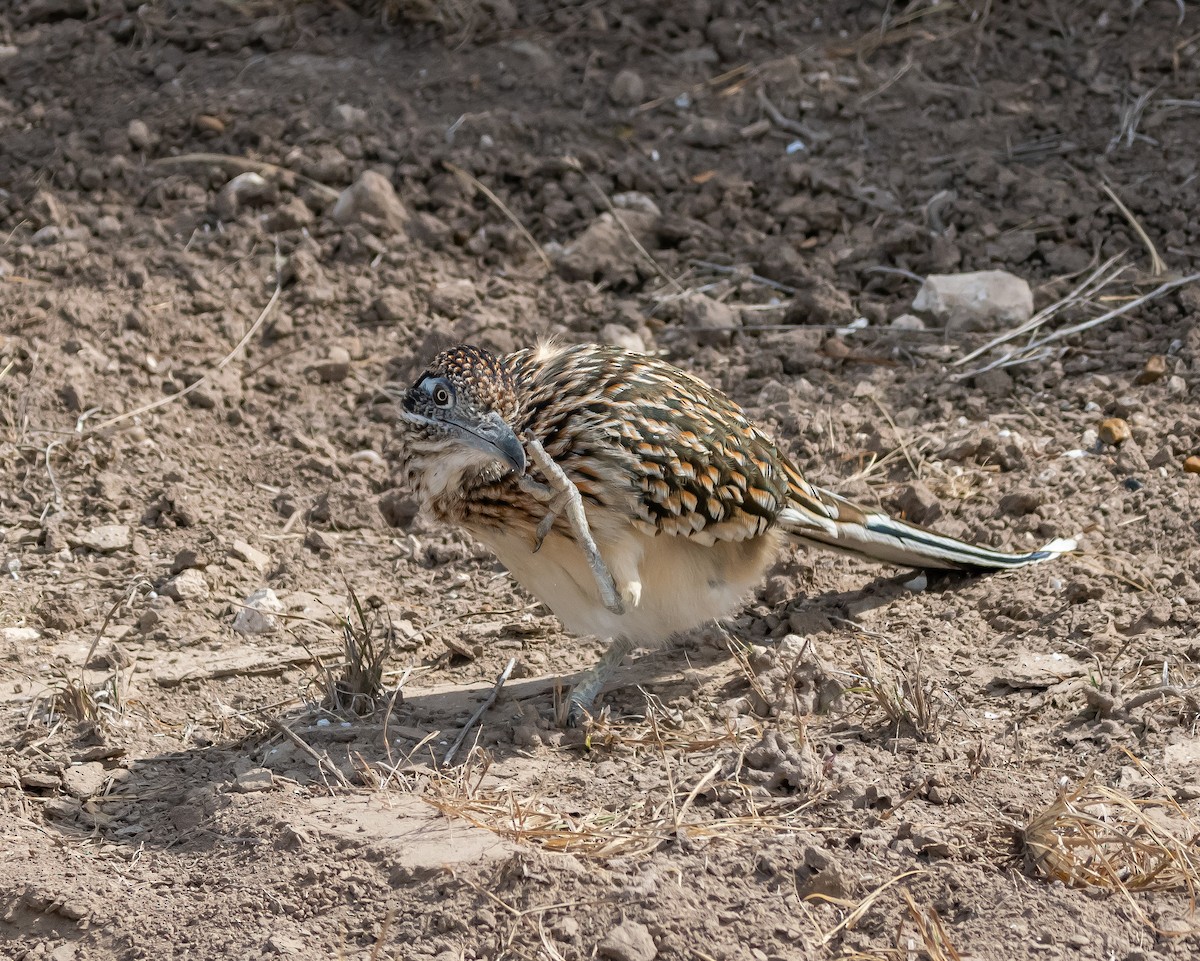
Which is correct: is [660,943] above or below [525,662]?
above

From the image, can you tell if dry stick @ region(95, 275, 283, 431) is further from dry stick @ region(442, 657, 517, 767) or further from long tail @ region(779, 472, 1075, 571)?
long tail @ region(779, 472, 1075, 571)

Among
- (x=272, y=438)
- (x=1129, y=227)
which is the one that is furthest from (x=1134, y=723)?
(x=272, y=438)

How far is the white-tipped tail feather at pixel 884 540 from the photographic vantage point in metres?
5.47

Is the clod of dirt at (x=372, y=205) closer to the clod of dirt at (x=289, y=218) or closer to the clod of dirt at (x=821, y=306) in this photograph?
the clod of dirt at (x=289, y=218)

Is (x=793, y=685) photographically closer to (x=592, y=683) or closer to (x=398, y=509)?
(x=592, y=683)

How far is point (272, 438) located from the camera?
6.90 metres

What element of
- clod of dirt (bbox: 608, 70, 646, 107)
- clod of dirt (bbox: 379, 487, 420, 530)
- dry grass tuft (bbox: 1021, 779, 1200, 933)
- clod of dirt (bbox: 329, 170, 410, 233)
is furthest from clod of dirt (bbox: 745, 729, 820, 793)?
clod of dirt (bbox: 608, 70, 646, 107)

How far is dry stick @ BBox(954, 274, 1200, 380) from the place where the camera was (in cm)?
682

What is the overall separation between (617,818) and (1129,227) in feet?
16.1

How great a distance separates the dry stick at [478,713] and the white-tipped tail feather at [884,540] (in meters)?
1.20

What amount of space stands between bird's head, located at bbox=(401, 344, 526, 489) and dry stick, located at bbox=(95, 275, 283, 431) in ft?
8.67

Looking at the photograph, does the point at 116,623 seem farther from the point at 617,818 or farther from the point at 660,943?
the point at 660,943

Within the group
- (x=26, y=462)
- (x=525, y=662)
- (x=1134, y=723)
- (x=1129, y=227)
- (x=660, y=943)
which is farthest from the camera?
(x=1129, y=227)

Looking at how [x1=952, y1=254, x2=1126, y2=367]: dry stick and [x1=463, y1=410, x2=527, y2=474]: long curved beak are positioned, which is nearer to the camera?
[x1=463, y1=410, x2=527, y2=474]: long curved beak
